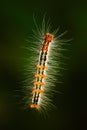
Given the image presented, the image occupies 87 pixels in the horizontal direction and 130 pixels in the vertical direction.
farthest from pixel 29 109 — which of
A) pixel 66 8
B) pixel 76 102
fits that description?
pixel 66 8

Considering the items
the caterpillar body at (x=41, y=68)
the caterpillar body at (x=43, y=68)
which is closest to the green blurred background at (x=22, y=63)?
the caterpillar body at (x=43, y=68)

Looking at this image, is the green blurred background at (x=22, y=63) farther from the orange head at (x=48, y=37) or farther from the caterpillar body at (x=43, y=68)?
the orange head at (x=48, y=37)

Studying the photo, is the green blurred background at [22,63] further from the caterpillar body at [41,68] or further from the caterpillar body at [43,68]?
the caterpillar body at [41,68]

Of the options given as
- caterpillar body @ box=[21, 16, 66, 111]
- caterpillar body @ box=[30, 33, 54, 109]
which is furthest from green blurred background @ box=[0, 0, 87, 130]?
caterpillar body @ box=[30, 33, 54, 109]

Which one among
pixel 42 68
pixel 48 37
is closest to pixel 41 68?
pixel 42 68

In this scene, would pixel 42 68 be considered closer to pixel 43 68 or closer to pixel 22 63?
pixel 43 68

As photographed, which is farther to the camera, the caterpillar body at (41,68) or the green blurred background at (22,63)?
the green blurred background at (22,63)

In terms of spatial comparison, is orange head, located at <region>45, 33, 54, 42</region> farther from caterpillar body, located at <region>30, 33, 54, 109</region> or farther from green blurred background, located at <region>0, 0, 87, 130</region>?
green blurred background, located at <region>0, 0, 87, 130</region>

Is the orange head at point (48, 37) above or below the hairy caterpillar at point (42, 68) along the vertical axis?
above
